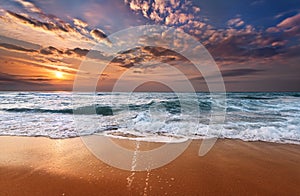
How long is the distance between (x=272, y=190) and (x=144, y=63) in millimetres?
13544

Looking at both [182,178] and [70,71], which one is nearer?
[182,178]

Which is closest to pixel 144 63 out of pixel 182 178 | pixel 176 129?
pixel 176 129

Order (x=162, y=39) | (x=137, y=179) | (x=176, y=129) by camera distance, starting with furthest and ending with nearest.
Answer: (x=162, y=39) → (x=176, y=129) → (x=137, y=179)

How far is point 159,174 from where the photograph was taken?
336cm

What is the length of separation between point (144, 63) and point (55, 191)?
44.0 ft

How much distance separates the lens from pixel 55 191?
278 centimetres

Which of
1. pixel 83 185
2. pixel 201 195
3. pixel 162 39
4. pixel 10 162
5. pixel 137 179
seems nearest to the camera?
pixel 201 195

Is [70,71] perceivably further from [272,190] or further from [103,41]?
[272,190]

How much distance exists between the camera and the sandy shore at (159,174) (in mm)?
2840

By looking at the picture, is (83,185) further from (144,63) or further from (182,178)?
(144,63)

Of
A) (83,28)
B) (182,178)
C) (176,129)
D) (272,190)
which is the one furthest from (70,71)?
(272,190)

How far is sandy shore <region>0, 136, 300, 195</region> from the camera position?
284cm

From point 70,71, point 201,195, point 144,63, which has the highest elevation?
point 144,63

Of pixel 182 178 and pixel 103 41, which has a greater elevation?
pixel 103 41
